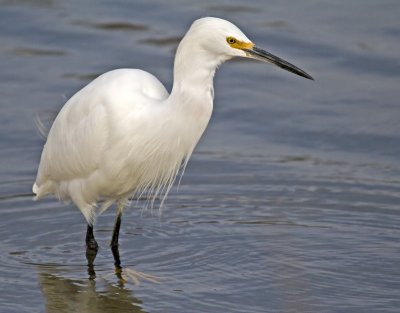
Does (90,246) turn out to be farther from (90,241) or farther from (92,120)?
(92,120)

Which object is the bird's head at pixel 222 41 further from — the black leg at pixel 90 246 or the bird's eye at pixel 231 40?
the black leg at pixel 90 246

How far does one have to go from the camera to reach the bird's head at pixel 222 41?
552cm

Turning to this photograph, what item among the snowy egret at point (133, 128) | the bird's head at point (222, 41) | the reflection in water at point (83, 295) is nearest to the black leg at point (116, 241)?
the snowy egret at point (133, 128)

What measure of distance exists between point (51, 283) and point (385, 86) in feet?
14.8

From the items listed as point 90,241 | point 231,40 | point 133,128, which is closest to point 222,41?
point 231,40

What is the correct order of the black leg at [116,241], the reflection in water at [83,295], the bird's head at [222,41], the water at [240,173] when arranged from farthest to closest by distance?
the black leg at [116,241], the water at [240,173], the reflection in water at [83,295], the bird's head at [222,41]

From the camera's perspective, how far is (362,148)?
8.47 metres

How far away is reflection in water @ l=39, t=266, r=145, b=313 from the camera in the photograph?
591 cm

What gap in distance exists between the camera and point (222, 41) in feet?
18.1

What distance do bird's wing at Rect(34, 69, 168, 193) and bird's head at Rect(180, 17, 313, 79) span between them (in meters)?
0.67

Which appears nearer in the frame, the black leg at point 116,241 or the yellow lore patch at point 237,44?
the yellow lore patch at point 237,44

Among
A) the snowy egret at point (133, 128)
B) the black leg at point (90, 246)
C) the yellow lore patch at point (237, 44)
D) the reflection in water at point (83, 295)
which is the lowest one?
the reflection in water at point (83, 295)

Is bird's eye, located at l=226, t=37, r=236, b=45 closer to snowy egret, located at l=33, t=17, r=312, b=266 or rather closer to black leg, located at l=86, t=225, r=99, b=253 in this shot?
snowy egret, located at l=33, t=17, r=312, b=266

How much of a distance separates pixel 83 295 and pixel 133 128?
988 millimetres
